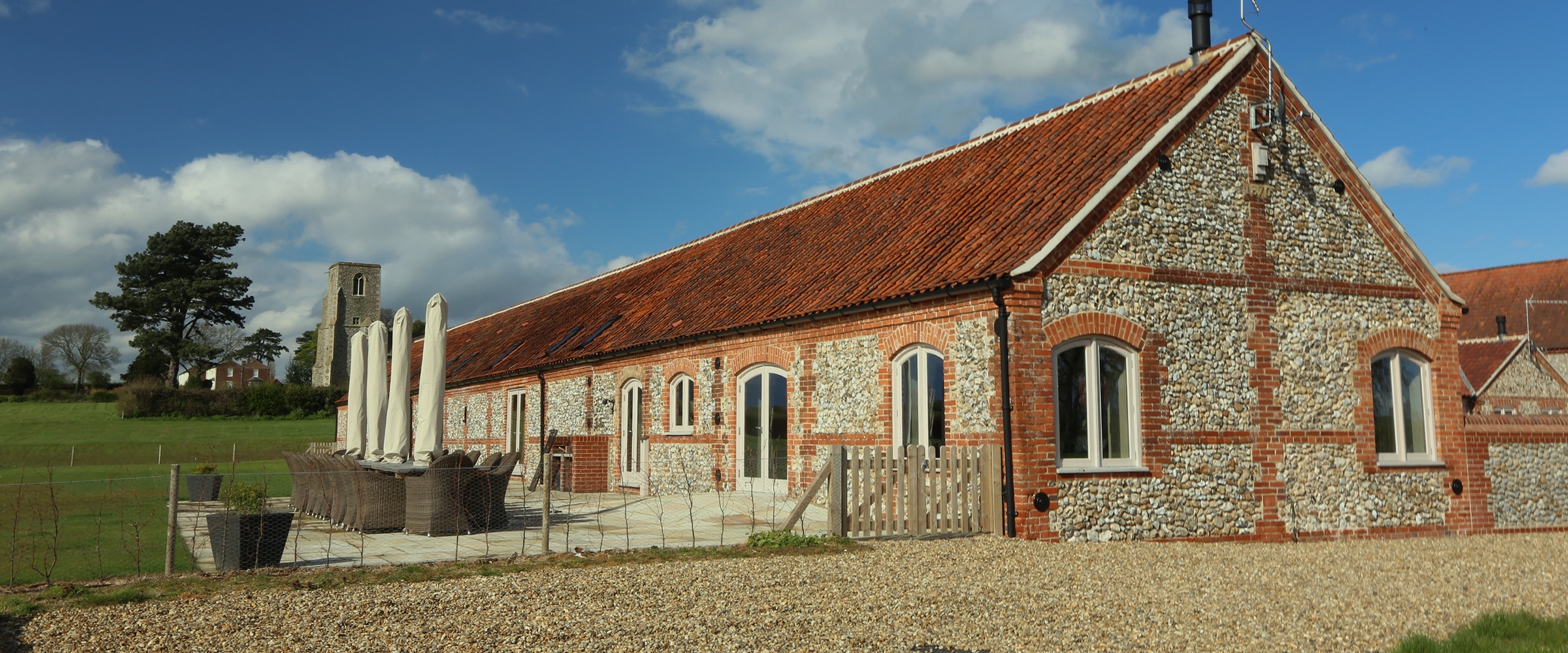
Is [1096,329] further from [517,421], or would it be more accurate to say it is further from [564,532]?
[517,421]

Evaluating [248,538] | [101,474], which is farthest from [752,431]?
[101,474]

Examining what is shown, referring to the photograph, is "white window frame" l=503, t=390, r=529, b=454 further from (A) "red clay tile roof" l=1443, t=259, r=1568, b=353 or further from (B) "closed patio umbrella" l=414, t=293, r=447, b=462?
(A) "red clay tile roof" l=1443, t=259, r=1568, b=353

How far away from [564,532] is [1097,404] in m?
6.36

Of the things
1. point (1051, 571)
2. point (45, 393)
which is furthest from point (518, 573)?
point (45, 393)

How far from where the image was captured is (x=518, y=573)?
8.50 metres

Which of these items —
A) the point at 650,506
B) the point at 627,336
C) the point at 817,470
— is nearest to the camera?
the point at 817,470

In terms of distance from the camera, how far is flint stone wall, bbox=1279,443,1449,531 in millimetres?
12250

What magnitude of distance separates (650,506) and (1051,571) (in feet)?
25.8

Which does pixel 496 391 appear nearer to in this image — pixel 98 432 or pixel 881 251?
pixel 881 251

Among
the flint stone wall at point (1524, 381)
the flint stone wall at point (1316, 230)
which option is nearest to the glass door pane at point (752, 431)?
the flint stone wall at point (1316, 230)

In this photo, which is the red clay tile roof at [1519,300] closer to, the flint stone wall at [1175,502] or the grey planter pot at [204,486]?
the flint stone wall at [1175,502]

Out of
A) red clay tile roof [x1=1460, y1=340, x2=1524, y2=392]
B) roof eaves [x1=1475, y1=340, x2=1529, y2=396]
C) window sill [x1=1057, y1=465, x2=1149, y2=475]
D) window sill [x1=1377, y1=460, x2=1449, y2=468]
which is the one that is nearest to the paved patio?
window sill [x1=1057, y1=465, x2=1149, y2=475]

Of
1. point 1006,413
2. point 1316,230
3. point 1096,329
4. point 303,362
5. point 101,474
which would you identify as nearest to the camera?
point 1006,413

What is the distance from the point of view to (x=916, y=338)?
1238 cm
